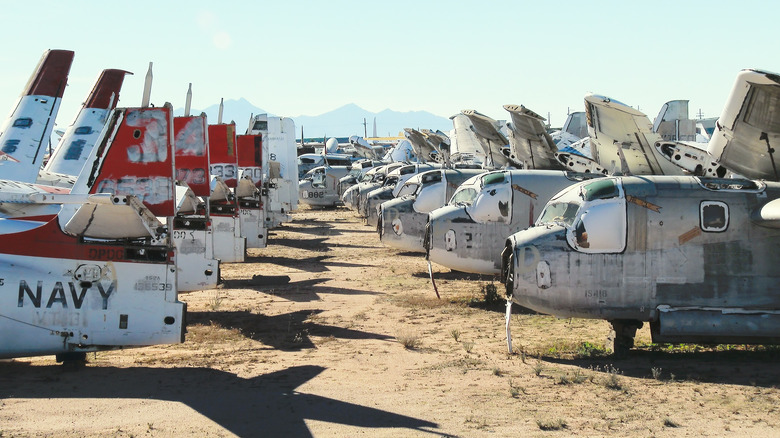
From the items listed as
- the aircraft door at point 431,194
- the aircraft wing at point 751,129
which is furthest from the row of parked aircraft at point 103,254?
the aircraft door at point 431,194

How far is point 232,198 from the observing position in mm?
20969

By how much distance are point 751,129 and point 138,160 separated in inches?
364

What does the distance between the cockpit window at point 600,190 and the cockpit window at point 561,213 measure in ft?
0.79

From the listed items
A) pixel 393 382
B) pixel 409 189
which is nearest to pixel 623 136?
pixel 393 382

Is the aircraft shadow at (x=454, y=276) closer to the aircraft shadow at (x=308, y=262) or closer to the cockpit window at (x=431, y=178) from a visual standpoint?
the cockpit window at (x=431, y=178)

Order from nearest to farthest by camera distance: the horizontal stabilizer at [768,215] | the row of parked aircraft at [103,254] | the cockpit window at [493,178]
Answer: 1. the row of parked aircraft at [103,254]
2. the horizontal stabilizer at [768,215]
3. the cockpit window at [493,178]

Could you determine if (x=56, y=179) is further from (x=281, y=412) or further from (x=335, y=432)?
(x=335, y=432)

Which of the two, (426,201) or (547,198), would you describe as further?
(426,201)

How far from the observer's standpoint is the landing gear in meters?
12.0

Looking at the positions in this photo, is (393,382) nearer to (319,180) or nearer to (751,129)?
(751,129)

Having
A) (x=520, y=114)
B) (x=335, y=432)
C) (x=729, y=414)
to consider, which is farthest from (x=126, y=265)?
(x=520, y=114)

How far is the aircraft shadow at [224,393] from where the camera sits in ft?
29.2

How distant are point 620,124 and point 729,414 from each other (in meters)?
8.26

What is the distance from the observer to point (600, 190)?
12227mm
